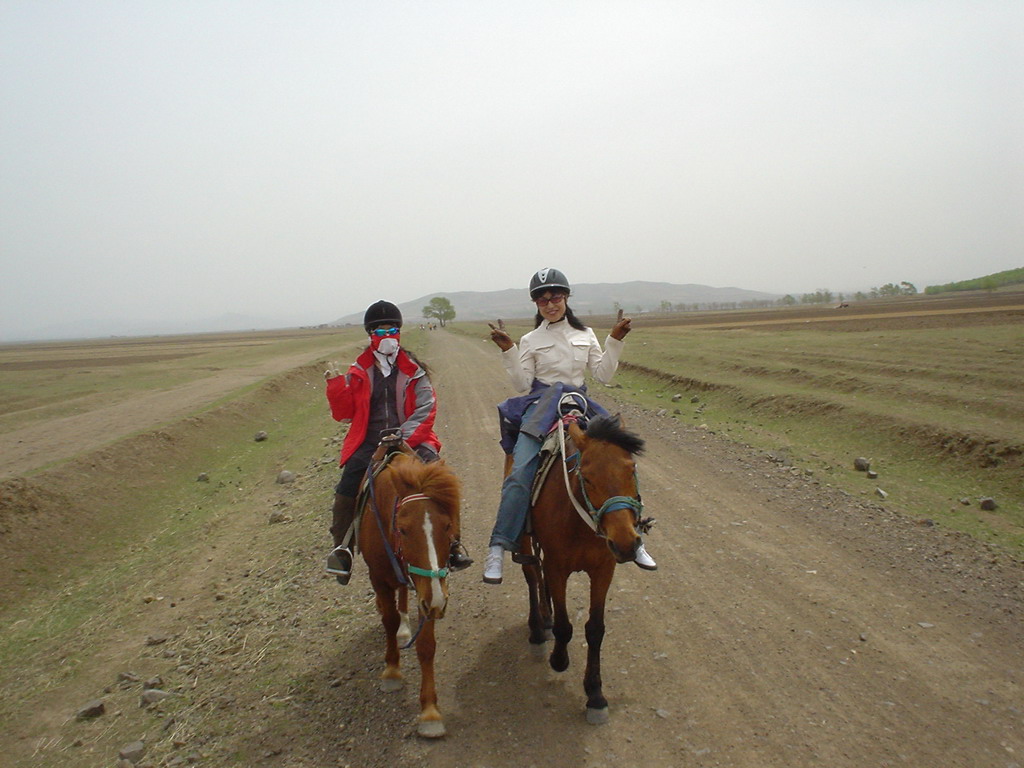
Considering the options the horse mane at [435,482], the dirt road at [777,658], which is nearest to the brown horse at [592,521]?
the dirt road at [777,658]

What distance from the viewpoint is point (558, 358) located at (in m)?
5.31

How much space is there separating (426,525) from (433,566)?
26 cm

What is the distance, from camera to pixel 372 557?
450 centimetres

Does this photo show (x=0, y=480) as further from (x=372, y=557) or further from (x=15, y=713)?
(x=372, y=557)

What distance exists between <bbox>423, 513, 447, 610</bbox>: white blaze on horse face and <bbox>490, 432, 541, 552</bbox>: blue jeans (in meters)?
0.90

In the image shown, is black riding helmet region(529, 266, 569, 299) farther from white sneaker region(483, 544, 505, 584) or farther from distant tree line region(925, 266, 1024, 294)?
distant tree line region(925, 266, 1024, 294)

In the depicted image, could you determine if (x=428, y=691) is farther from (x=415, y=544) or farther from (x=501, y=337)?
(x=501, y=337)

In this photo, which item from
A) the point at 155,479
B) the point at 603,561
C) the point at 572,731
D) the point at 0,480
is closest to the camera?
the point at 572,731

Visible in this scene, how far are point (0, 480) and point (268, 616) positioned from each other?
772cm

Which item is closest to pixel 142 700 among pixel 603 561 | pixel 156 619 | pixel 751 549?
pixel 156 619

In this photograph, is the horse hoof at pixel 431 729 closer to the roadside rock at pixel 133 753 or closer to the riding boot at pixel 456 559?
the riding boot at pixel 456 559

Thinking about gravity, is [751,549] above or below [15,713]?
above

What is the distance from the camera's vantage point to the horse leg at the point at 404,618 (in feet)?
16.8

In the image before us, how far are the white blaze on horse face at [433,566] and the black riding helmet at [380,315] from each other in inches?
79.9
